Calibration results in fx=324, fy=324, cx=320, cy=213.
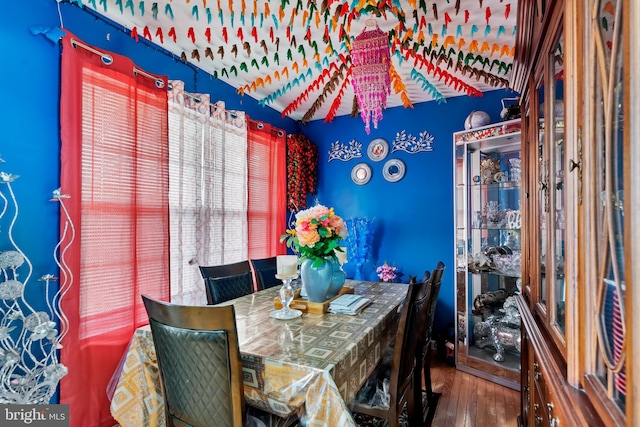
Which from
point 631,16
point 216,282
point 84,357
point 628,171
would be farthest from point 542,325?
point 84,357

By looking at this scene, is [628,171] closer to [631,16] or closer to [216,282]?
[631,16]

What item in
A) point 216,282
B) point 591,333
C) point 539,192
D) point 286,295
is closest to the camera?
point 591,333

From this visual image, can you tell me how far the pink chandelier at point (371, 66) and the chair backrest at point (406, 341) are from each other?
1258 mm

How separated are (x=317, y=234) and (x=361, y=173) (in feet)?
7.41

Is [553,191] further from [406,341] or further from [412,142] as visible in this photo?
[412,142]

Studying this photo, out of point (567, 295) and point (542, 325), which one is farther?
point (542, 325)

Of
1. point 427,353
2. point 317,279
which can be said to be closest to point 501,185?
point 427,353

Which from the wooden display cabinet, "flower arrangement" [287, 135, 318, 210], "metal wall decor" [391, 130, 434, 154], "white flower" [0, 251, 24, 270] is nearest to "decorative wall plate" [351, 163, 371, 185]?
"metal wall decor" [391, 130, 434, 154]

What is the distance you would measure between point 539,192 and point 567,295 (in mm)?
735

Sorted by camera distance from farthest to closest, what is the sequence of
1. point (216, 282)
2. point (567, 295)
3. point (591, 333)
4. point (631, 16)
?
point (216, 282) < point (567, 295) < point (591, 333) < point (631, 16)

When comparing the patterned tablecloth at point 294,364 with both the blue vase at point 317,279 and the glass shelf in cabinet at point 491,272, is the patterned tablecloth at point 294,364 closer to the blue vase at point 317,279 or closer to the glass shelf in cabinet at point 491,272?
the blue vase at point 317,279

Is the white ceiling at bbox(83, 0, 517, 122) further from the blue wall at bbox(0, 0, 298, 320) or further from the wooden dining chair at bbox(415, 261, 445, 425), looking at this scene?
the wooden dining chair at bbox(415, 261, 445, 425)

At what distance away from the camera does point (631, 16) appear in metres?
0.48

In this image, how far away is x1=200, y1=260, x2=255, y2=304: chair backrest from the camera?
2148 mm
